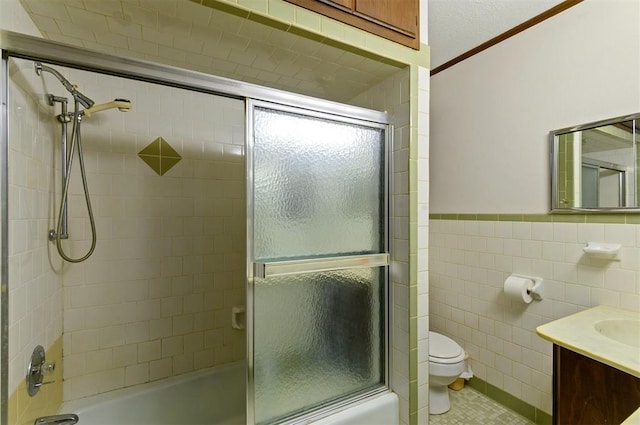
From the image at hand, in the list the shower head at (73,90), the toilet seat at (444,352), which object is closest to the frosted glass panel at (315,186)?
the shower head at (73,90)

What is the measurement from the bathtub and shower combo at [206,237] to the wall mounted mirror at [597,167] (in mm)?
1169

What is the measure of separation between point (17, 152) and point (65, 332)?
0.97 m

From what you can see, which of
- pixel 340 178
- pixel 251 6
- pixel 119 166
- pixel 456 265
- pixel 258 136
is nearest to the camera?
pixel 251 6

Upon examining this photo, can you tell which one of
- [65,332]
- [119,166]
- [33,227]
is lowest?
[65,332]

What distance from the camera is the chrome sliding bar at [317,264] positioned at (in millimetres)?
1088

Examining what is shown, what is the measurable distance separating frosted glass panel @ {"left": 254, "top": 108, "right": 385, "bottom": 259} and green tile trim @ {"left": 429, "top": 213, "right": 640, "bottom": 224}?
1.16 m

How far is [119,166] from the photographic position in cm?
160

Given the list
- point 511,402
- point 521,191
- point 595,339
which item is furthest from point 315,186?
point 511,402

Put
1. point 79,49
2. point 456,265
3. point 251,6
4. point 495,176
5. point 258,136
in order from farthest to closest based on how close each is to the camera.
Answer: point 456,265 < point 495,176 < point 258,136 < point 251,6 < point 79,49

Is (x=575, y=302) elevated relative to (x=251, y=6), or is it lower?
lower

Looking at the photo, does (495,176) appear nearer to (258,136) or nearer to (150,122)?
(258,136)

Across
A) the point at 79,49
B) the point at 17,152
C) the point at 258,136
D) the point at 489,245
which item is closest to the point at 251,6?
the point at 258,136

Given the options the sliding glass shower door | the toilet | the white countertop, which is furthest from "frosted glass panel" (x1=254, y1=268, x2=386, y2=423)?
the white countertop

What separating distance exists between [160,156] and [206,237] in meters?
0.55
